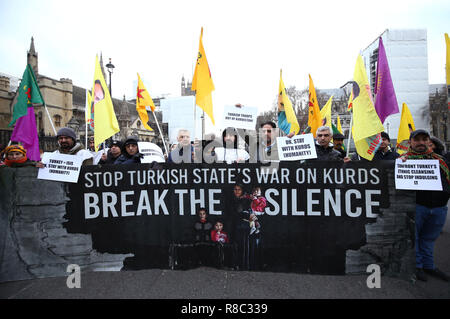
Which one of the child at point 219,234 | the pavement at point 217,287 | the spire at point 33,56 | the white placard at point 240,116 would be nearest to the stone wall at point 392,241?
the pavement at point 217,287

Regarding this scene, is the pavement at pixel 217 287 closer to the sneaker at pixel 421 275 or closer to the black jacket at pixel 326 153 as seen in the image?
the sneaker at pixel 421 275

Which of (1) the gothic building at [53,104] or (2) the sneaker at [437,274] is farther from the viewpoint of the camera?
(1) the gothic building at [53,104]

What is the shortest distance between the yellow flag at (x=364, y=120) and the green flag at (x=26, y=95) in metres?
5.09

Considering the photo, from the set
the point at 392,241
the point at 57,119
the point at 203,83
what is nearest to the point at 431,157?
the point at 392,241

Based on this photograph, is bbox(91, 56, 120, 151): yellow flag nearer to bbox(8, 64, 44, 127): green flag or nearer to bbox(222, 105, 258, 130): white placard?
bbox(8, 64, 44, 127): green flag

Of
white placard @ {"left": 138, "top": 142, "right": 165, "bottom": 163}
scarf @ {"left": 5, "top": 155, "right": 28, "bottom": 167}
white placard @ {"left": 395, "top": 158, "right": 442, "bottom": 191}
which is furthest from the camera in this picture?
white placard @ {"left": 138, "top": 142, "right": 165, "bottom": 163}

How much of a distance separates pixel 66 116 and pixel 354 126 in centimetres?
6710

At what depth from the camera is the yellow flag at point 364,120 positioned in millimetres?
3730

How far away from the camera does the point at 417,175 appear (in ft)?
10.6

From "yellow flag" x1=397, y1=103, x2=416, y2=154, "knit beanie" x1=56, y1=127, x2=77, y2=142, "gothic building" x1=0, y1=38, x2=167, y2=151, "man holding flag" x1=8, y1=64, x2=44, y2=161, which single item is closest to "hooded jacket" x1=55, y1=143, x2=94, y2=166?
"knit beanie" x1=56, y1=127, x2=77, y2=142

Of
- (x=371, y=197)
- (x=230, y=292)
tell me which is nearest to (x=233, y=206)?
(x=230, y=292)

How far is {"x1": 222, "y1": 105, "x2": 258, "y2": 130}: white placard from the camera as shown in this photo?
4.80m

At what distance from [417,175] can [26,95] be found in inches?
232

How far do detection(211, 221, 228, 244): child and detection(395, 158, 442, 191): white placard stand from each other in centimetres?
212
